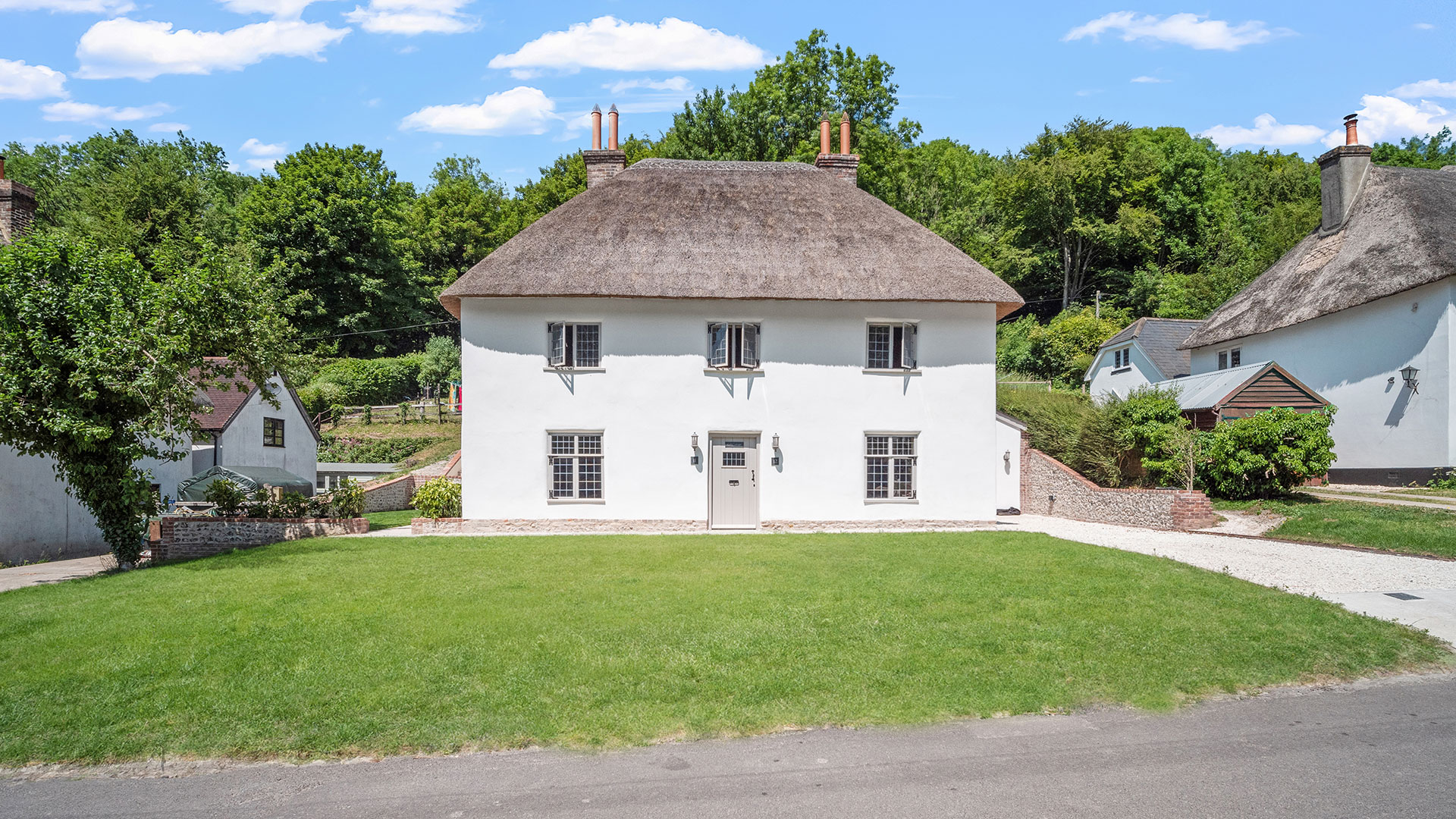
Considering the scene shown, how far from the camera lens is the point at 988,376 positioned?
20.7 metres

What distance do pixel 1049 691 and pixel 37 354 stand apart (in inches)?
640

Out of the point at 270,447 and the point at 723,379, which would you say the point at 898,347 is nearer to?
the point at 723,379

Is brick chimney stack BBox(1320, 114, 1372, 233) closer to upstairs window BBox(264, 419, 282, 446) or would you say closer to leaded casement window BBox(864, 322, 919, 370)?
leaded casement window BBox(864, 322, 919, 370)

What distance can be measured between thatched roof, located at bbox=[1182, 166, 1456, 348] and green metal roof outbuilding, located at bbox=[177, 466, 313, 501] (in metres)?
32.0

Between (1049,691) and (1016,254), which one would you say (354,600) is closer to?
(1049,691)

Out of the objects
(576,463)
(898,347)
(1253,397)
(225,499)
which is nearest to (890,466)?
(898,347)

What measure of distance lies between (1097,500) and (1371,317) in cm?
1139

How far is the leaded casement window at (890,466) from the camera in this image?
810 inches

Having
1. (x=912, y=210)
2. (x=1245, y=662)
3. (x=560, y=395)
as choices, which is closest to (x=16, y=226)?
(x=560, y=395)

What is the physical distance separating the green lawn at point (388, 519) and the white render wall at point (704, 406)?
10.3ft

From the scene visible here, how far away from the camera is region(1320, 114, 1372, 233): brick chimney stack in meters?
29.1

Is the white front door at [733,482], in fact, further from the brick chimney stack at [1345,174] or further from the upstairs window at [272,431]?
the brick chimney stack at [1345,174]

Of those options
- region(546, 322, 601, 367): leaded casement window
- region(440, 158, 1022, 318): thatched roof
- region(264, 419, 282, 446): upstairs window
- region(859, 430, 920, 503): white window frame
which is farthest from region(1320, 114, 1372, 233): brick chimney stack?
region(264, 419, 282, 446): upstairs window

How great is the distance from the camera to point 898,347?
68.0 feet
